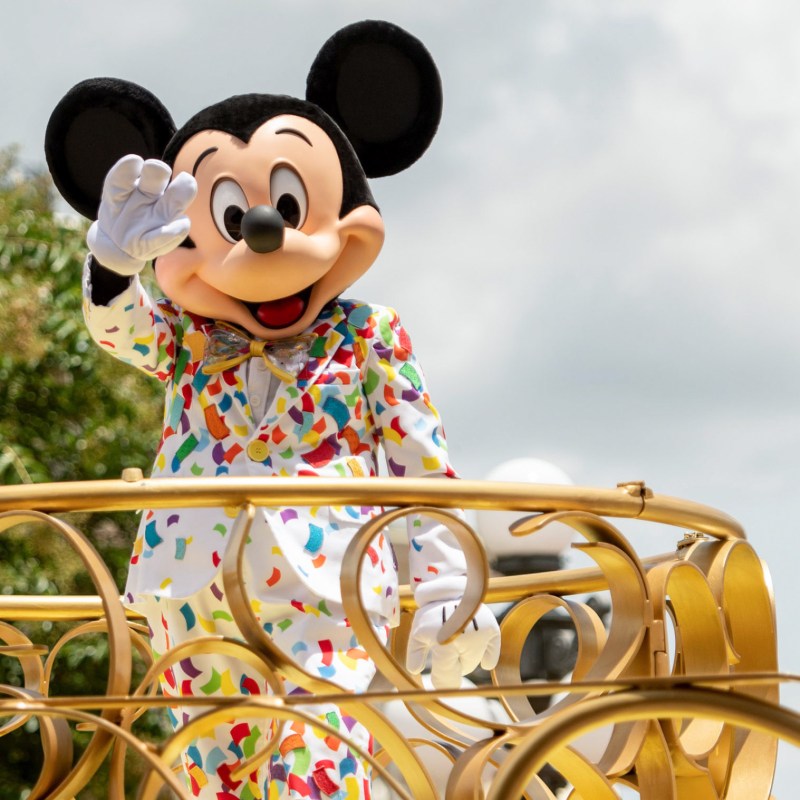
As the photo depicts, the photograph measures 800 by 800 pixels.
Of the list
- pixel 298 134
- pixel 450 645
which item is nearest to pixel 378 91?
pixel 298 134

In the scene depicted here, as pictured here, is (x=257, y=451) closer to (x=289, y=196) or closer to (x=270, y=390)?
(x=270, y=390)

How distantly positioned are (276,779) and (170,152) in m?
1.26

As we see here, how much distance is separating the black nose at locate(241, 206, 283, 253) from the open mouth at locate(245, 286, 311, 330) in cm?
18

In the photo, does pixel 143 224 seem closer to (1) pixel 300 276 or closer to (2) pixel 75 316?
(1) pixel 300 276

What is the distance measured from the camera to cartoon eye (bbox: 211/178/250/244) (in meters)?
2.67

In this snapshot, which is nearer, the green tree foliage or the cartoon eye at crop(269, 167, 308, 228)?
the cartoon eye at crop(269, 167, 308, 228)

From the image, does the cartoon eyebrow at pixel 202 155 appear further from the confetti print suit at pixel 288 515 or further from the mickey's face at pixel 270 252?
the confetti print suit at pixel 288 515

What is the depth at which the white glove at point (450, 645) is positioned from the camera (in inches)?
96.7

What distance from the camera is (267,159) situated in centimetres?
269

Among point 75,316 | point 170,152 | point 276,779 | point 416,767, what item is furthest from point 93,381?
point 416,767

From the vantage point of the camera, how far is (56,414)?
8.11 metres

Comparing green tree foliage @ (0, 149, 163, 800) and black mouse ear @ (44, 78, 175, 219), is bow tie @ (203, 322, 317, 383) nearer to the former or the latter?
black mouse ear @ (44, 78, 175, 219)

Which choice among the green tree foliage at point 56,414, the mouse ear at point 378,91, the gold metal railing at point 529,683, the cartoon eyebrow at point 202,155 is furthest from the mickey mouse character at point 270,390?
the green tree foliage at point 56,414

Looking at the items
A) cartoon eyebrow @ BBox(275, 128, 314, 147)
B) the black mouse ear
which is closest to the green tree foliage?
the black mouse ear
